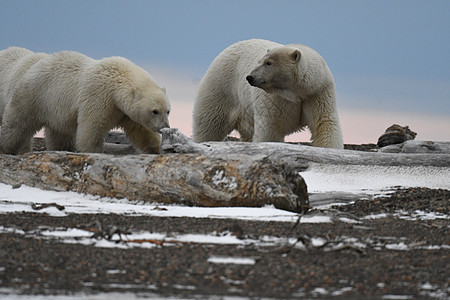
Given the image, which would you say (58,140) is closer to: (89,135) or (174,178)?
(89,135)

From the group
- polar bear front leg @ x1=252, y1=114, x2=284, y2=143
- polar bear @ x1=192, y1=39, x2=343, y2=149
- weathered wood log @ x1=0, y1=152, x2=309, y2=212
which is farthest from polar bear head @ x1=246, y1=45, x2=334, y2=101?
weathered wood log @ x1=0, y1=152, x2=309, y2=212

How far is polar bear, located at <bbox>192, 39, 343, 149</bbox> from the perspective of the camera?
28.3ft

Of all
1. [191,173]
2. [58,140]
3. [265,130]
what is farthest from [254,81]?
[58,140]

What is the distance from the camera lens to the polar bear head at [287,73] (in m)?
8.57

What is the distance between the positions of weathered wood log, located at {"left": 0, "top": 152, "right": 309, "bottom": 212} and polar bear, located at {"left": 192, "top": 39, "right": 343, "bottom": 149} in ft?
8.35

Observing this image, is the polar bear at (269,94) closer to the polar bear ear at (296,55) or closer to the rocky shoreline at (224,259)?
the polar bear ear at (296,55)

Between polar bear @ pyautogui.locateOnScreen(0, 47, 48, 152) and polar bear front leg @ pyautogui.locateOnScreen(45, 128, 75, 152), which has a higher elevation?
polar bear @ pyautogui.locateOnScreen(0, 47, 48, 152)

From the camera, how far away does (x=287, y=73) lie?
858 centimetres

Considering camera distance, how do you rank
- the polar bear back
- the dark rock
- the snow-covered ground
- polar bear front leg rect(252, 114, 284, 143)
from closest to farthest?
the snow-covered ground, polar bear front leg rect(252, 114, 284, 143), the polar bear back, the dark rock

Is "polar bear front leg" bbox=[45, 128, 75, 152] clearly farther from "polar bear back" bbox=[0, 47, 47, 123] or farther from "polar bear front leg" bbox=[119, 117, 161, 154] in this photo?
"polar bear front leg" bbox=[119, 117, 161, 154]

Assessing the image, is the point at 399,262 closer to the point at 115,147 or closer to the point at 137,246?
the point at 137,246

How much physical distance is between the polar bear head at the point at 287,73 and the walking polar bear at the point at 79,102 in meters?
1.41

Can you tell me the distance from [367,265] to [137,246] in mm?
1550

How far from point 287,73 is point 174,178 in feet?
9.78
